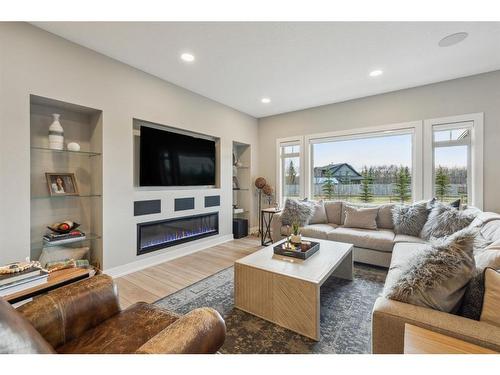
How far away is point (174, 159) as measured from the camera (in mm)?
3592

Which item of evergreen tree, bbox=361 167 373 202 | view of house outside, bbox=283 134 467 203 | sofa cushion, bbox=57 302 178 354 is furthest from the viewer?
evergreen tree, bbox=361 167 373 202

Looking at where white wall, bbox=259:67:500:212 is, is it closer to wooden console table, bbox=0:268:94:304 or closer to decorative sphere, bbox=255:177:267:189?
decorative sphere, bbox=255:177:267:189

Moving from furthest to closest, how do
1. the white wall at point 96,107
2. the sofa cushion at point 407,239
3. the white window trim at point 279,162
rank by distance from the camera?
1. the white window trim at point 279,162
2. the sofa cushion at point 407,239
3. the white wall at point 96,107

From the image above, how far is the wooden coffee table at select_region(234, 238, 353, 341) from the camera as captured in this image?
1.68 meters

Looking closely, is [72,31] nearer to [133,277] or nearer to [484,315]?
[133,277]

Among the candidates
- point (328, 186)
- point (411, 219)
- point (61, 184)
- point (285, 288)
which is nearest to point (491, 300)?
point (285, 288)

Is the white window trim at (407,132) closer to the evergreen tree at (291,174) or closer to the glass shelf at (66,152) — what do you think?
the evergreen tree at (291,174)

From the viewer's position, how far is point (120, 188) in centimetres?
287

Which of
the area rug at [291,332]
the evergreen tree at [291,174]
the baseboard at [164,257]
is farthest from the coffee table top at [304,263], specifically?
the evergreen tree at [291,174]

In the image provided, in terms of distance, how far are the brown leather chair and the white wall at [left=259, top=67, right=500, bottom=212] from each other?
13.5ft

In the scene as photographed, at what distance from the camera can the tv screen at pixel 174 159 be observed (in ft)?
10.6

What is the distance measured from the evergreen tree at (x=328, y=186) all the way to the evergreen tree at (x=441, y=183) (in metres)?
1.62

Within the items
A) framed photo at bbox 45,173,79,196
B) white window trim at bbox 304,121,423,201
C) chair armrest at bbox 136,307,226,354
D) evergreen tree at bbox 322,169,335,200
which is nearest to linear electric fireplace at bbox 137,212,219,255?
framed photo at bbox 45,173,79,196
